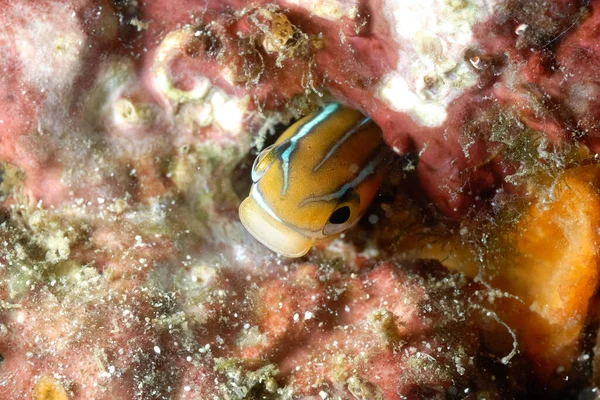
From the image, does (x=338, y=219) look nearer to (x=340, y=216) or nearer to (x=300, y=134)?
(x=340, y=216)

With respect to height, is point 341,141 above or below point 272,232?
above

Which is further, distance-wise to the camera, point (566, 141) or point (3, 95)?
point (3, 95)

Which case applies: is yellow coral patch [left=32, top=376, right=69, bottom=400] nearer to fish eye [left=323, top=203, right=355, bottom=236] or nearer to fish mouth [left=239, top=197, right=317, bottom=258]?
fish mouth [left=239, top=197, right=317, bottom=258]

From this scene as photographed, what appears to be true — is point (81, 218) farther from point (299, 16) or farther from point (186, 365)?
point (299, 16)

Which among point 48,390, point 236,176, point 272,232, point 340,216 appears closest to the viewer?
point 48,390

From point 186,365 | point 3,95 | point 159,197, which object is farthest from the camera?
point 159,197

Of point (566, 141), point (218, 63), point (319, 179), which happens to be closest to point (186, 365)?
point (319, 179)

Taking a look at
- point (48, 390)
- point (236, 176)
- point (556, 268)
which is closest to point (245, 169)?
point (236, 176)
